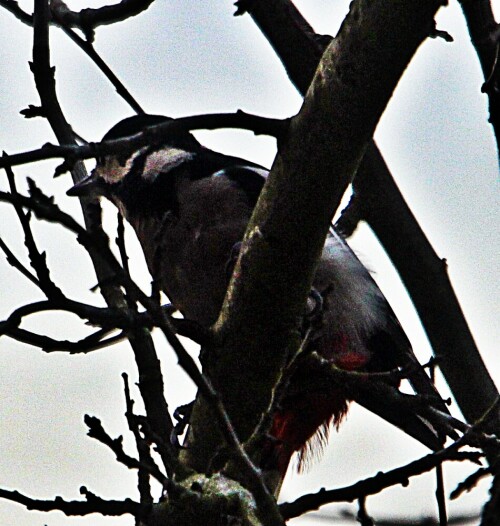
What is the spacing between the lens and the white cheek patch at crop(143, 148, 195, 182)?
4.98 m

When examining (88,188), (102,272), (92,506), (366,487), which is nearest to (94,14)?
(102,272)

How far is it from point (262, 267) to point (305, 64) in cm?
175

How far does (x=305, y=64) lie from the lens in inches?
171

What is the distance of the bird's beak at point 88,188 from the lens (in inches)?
192

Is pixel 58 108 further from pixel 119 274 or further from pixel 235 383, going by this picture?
pixel 119 274

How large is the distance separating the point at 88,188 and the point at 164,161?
413mm

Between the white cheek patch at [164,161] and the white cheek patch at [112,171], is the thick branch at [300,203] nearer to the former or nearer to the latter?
the white cheek patch at [164,161]

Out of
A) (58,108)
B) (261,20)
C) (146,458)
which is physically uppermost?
(261,20)

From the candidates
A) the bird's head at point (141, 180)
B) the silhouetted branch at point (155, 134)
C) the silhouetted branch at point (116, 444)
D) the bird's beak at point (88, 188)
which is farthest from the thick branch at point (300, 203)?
the bird's beak at point (88, 188)

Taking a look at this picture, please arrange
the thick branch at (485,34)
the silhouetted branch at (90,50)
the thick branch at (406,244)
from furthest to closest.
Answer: the thick branch at (406,244), the silhouetted branch at (90,50), the thick branch at (485,34)

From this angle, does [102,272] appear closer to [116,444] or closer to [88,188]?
[88,188]

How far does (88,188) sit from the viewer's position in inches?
194

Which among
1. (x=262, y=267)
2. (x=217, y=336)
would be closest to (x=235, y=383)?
(x=217, y=336)

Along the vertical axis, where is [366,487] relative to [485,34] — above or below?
below
